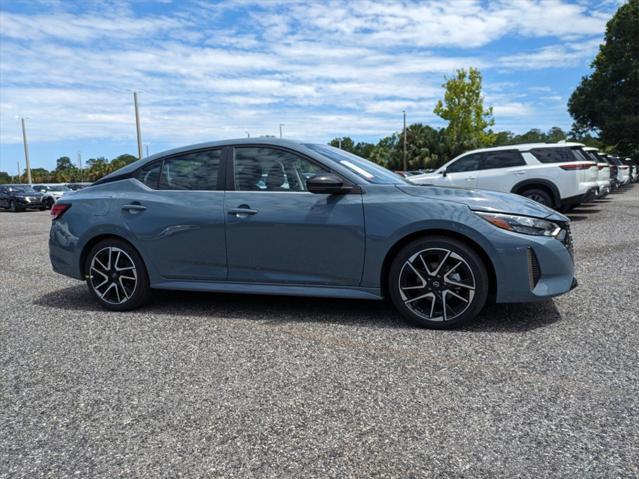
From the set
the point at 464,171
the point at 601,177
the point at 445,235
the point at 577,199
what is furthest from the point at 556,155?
the point at 445,235

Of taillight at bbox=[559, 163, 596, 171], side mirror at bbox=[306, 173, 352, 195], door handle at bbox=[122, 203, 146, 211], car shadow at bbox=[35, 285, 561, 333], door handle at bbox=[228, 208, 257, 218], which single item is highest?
taillight at bbox=[559, 163, 596, 171]

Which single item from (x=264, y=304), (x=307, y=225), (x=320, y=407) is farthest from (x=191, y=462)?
(x=264, y=304)

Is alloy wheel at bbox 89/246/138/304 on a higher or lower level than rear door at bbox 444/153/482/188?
lower

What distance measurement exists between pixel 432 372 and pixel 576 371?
0.84 meters

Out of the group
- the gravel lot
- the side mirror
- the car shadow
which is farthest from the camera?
the car shadow

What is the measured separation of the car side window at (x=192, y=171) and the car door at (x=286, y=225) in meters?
0.19

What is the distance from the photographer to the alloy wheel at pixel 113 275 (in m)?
4.75

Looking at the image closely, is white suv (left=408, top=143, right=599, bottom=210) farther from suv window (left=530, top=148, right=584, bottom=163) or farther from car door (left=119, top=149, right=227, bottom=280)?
car door (left=119, top=149, right=227, bottom=280)

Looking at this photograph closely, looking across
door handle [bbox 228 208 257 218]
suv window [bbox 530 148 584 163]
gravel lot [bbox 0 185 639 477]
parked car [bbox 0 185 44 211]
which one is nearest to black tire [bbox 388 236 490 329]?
gravel lot [bbox 0 185 639 477]

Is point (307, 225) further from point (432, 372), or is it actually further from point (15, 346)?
point (15, 346)

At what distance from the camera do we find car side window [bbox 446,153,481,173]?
1230 centimetres

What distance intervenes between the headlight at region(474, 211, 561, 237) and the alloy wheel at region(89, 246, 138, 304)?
3.02m

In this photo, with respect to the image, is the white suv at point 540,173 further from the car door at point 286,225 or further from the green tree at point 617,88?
the green tree at point 617,88

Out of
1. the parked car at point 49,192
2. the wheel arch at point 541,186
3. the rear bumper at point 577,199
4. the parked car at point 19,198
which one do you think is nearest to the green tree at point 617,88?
the rear bumper at point 577,199
